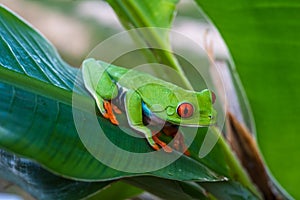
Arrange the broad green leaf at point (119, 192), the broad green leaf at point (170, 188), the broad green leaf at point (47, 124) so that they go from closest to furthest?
1. the broad green leaf at point (47, 124)
2. the broad green leaf at point (170, 188)
3. the broad green leaf at point (119, 192)

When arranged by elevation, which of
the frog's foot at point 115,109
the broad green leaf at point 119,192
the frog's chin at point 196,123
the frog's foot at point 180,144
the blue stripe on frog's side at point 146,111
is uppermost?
the frog's chin at point 196,123

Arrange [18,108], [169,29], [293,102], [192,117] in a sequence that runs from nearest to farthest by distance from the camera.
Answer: [18,108] → [192,117] → [293,102] → [169,29]

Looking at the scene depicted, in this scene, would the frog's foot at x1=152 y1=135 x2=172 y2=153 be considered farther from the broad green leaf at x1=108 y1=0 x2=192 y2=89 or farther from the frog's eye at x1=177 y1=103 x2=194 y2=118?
the broad green leaf at x1=108 y1=0 x2=192 y2=89

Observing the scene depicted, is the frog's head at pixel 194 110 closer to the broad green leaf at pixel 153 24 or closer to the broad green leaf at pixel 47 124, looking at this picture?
the broad green leaf at pixel 47 124

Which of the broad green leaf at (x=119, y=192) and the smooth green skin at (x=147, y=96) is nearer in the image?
the smooth green skin at (x=147, y=96)

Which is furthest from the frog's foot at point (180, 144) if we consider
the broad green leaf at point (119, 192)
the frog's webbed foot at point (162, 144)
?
the broad green leaf at point (119, 192)

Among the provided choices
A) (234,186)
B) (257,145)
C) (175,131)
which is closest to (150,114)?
(175,131)

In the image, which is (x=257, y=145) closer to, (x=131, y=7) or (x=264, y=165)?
(x=264, y=165)
